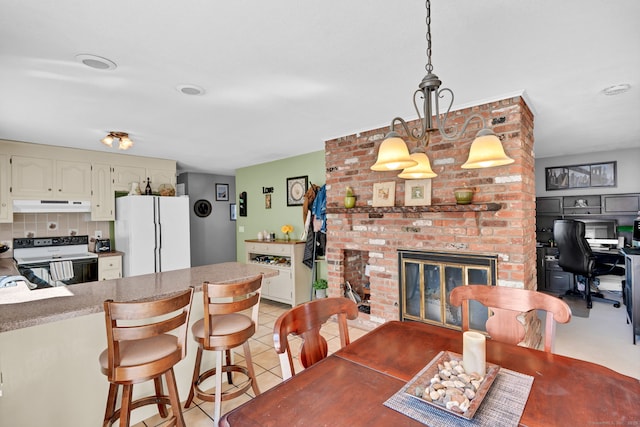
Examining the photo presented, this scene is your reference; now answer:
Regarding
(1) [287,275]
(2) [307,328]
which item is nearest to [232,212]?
(1) [287,275]

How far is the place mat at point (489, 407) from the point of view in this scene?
3.05 feet

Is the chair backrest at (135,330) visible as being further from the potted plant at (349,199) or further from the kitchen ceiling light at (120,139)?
the kitchen ceiling light at (120,139)

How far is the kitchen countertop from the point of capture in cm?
149

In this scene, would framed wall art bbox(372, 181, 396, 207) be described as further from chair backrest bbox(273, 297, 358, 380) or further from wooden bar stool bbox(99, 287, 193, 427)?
wooden bar stool bbox(99, 287, 193, 427)

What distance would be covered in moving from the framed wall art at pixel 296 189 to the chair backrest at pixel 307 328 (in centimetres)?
352

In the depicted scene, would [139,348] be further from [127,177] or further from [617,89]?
[127,177]

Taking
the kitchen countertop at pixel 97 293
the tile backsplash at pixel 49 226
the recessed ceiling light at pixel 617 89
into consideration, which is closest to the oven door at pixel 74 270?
the tile backsplash at pixel 49 226

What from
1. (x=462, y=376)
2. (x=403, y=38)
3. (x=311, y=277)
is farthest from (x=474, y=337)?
(x=311, y=277)

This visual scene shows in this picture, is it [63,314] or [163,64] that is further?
[163,64]

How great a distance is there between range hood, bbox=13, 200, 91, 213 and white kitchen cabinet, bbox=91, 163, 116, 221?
0.10 meters

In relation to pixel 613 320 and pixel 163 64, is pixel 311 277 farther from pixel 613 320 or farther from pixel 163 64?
pixel 613 320

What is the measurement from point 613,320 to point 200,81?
17.1 feet

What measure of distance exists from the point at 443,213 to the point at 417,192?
333 mm

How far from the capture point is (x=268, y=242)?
5.02 m
